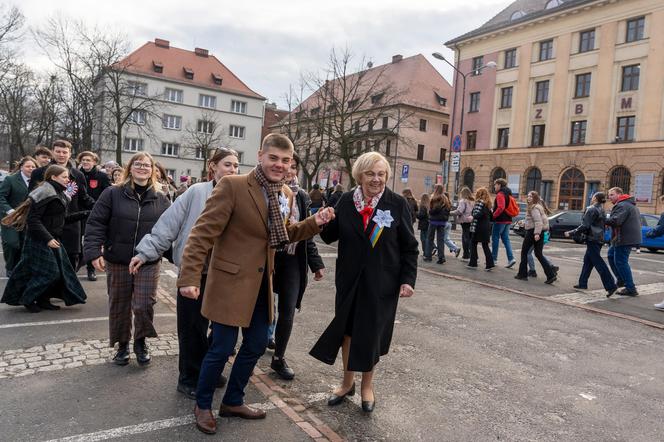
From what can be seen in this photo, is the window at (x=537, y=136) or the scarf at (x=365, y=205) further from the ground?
the window at (x=537, y=136)

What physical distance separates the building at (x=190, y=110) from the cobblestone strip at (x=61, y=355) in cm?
5431

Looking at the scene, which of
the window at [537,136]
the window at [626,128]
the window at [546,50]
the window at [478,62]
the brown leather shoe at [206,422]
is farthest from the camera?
the window at [478,62]

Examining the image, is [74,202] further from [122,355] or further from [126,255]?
[122,355]

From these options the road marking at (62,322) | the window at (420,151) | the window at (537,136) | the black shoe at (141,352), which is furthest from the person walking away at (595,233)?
the window at (420,151)

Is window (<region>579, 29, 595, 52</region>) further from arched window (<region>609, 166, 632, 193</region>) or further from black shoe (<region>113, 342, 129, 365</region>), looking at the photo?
black shoe (<region>113, 342, 129, 365</region>)

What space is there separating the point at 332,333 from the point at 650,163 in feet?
115

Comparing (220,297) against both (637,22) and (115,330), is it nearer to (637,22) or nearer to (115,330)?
(115,330)

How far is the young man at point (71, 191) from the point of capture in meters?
7.27

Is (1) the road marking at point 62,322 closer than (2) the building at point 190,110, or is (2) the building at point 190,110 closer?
(1) the road marking at point 62,322

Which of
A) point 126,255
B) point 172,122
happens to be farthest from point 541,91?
point 172,122

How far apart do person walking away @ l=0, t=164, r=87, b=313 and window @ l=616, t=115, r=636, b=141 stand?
36.0m

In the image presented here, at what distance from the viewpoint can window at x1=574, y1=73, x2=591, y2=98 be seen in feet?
120

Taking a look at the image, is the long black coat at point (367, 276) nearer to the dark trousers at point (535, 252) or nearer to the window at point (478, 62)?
the dark trousers at point (535, 252)

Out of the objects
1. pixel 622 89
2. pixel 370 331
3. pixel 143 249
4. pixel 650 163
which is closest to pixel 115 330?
pixel 143 249
